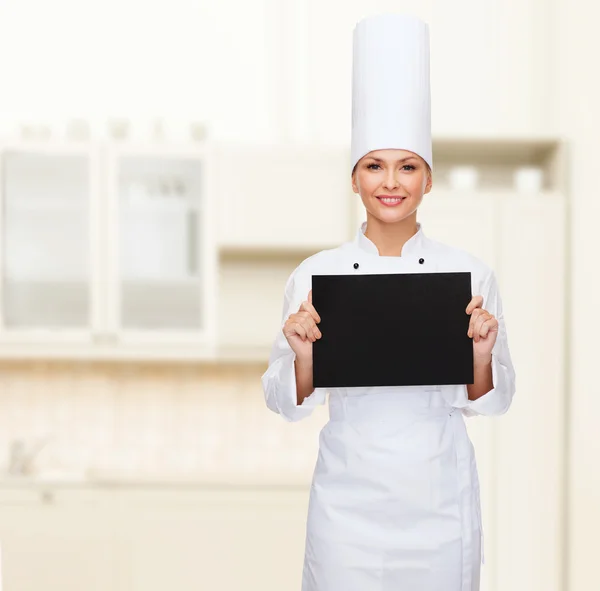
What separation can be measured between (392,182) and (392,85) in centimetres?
17

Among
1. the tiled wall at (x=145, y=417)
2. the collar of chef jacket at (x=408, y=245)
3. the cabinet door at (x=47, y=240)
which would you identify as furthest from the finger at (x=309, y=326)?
the tiled wall at (x=145, y=417)

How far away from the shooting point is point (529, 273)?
243 cm

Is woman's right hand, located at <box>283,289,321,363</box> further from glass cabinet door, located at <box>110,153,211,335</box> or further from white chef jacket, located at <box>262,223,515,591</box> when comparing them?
glass cabinet door, located at <box>110,153,211,335</box>

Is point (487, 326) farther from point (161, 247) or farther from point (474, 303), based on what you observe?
point (161, 247)

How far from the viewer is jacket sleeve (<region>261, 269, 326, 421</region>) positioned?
115cm

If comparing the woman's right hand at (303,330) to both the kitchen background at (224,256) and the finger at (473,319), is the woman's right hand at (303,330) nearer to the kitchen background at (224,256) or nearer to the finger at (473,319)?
the finger at (473,319)

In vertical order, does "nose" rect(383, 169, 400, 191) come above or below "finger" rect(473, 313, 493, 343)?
above

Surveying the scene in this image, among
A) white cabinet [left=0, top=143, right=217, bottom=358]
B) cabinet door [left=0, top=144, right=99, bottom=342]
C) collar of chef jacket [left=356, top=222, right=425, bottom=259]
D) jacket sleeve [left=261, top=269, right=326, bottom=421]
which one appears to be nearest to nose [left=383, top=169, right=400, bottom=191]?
collar of chef jacket [left=356, top=222, right=425, bottom=259]

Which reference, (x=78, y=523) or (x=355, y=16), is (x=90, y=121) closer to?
(x=355, y=16)

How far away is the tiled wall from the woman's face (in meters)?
1.77

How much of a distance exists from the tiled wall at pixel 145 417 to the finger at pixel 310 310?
1777mm

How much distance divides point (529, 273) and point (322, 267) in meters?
1.41

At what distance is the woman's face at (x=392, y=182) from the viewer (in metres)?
1.16

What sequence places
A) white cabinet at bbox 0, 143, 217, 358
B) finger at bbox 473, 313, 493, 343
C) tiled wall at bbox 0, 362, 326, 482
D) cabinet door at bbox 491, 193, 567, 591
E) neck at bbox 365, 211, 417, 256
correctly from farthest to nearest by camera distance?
tiled wall at bbox 0, 362, 326, 482, white cabinet at bbox 0, 143, 217, 358, cabinet door at bbox 491, 193, 567, 591, neck at bbox 365, 211, 417, 256, finger at bbox 473, 313, 493, 343
